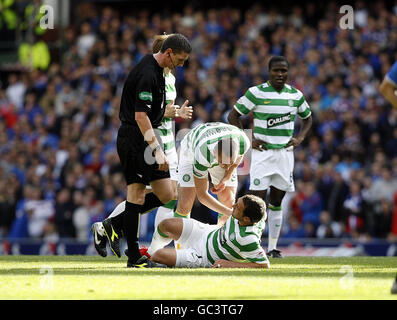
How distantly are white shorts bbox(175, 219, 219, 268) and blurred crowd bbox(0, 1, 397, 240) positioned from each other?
6.07 metres

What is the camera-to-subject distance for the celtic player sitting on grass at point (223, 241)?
861 cm

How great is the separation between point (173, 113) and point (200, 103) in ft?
29.3

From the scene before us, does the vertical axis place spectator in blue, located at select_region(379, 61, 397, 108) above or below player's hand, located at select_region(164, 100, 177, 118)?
above

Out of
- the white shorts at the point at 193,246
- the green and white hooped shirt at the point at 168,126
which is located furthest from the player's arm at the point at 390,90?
the green and white hooped shirt at the point at 168,126

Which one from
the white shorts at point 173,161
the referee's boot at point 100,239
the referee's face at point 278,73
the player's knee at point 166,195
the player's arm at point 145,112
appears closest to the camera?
the player's arm at point 145,112

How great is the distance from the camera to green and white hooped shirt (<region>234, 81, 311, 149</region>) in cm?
1114

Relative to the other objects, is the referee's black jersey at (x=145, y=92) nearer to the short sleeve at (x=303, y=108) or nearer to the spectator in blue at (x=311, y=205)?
the short sleeve at (x=303, y=108)

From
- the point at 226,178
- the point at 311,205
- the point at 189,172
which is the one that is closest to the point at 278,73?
the point at 189,172

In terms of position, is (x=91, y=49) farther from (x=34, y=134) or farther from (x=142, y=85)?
(x=142, y=85)

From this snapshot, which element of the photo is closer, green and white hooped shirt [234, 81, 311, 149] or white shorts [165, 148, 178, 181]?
white shorts [165, 148, 178, 181]

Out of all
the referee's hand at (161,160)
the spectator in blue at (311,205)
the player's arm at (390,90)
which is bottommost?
the spectator in blue at (311,205)

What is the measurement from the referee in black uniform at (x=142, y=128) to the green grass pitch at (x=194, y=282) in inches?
21.8

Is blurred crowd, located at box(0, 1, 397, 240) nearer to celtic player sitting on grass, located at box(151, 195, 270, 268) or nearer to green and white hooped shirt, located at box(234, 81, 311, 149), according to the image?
green and white hooped shirt, located at box(234, 81, 311, 149)

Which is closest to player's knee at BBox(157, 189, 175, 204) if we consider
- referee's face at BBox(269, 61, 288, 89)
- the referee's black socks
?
the referee's black socks
